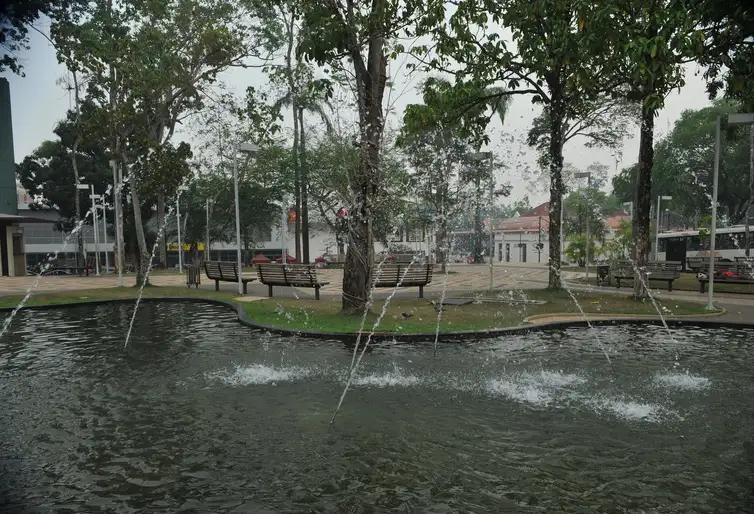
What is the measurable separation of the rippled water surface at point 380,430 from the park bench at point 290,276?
22.4ft

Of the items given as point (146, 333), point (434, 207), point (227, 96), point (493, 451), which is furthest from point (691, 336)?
point (434, 207)

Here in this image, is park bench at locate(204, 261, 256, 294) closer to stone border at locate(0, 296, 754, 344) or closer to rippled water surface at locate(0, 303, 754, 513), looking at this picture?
stone border at locate(0, 296, 754, 344)

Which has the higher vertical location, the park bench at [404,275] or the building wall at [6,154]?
the building wall at [6,154]

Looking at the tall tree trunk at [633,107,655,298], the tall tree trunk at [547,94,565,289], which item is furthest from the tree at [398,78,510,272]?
the tall tree trunk at [633,107,655,298]

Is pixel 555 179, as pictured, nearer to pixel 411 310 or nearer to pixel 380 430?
pixel 411 310

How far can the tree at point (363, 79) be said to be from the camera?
11.2 metres

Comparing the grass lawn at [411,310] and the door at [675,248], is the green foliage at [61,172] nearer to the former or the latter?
the grass lawn at [411,310]

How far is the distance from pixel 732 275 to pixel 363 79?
15154mm

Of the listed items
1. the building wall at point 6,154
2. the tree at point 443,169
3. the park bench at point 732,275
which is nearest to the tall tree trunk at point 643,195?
the park bench at point 732,275

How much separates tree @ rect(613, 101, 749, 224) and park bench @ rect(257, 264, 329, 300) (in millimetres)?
41899

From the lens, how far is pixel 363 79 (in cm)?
1226

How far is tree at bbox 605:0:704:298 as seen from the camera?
6016 mm

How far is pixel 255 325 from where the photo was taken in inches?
442

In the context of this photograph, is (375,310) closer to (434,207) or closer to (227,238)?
(434,207)
